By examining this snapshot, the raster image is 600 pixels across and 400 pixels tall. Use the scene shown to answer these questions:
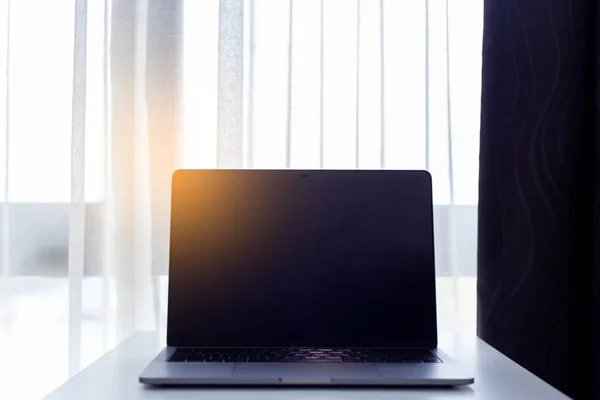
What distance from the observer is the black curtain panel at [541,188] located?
1311mm

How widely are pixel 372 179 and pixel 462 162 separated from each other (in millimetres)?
492

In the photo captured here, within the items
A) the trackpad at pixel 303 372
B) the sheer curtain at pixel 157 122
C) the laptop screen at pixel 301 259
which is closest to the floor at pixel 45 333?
the sheer curtain at pixel 157 122

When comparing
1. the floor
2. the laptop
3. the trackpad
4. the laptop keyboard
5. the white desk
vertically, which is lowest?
the floor

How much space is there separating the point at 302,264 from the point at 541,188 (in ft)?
2.17

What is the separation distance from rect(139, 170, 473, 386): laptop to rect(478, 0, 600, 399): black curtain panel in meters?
0.42

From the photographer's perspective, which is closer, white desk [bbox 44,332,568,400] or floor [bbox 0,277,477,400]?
white desk [bbox 44,332,568,400]

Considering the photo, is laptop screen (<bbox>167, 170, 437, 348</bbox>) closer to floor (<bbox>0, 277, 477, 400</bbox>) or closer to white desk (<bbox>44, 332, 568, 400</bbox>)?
white desk (<bbox>44, 332, 568, 400</bbox>)

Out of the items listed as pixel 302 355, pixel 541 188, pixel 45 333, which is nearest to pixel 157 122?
pixel 45 333

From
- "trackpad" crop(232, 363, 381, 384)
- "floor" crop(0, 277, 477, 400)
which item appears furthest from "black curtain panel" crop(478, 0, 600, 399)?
"floor" crop(0, 277, 477, 400)

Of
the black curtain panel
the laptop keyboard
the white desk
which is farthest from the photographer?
the black curtain panel

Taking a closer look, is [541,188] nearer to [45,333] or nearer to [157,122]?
[157,122]

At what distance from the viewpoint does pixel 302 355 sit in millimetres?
886

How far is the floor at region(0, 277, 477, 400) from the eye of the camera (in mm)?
1355

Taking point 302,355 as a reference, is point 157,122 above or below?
above
